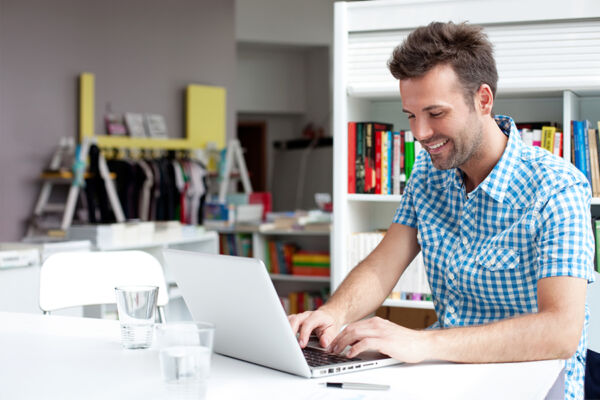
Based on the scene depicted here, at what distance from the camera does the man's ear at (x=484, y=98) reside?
1.59 m

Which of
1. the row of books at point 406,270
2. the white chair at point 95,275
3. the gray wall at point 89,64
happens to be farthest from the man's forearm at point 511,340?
the gray wall at point 89,64

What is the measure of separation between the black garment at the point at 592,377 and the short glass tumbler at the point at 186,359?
1.11m

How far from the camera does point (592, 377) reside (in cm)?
174

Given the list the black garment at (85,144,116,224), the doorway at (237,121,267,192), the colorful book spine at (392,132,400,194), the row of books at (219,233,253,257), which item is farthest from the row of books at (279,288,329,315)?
the doorway at (237,121,267,192)

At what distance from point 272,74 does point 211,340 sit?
9212mm

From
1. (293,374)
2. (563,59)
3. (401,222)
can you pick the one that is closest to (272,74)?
(563,59)

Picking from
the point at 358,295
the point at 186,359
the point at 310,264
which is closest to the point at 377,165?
the point at 358,295

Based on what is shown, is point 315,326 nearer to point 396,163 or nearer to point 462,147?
A: point 462,147

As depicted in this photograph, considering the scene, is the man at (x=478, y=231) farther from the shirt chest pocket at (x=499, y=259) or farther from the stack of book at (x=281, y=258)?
the stack of book at (x=281, y=258)

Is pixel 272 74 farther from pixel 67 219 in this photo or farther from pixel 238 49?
pixel 67 219

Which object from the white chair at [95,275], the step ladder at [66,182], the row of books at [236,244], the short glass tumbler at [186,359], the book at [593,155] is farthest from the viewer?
the step ladder at [66,182]

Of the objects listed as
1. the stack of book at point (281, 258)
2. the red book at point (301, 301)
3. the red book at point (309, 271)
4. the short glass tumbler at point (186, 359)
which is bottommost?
the red book at point (301, 301)

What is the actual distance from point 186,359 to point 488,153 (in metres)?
0.93

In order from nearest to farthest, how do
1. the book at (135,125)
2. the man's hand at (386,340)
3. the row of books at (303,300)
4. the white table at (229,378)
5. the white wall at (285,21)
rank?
the white table at (229,378)
the man's hand at (386,340)
the row of books at (303,300)
the book at (135,125)
the white wall at (285,21)
